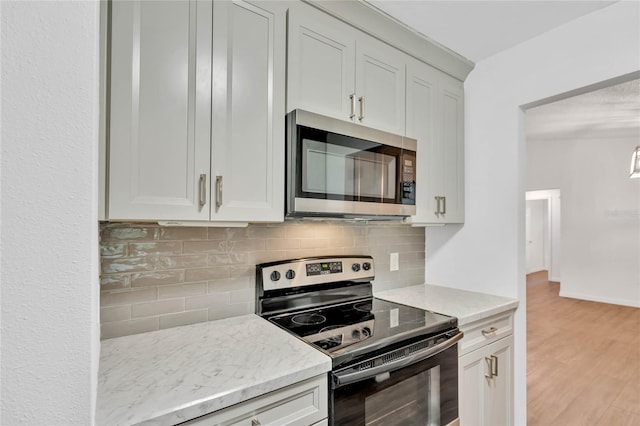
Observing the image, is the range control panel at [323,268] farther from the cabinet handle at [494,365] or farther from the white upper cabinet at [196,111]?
the cabinet handle at [494,365]

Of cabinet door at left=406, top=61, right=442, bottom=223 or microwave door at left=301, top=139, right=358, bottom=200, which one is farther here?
cabinet door at left=406, top=61, right=442, bottom=223

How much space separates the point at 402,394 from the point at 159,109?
1434mm

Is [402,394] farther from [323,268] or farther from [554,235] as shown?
[554,235]

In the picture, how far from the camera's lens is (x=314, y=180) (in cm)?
141

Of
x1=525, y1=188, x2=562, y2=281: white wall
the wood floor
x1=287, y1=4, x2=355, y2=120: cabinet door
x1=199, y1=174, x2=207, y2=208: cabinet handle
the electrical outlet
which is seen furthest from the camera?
x1=525, y1=188, x2=562, y2=281: white wall

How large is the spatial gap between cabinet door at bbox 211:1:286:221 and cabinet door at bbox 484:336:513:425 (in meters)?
1.48

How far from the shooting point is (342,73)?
5.20ft

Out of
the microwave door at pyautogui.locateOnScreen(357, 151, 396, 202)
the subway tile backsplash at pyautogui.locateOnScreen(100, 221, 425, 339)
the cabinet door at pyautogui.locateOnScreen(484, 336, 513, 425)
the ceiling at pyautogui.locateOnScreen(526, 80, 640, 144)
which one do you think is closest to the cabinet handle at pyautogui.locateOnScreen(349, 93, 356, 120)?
the microwave door at pyautogui.locateOnScreen(357, 151, 396, 202)

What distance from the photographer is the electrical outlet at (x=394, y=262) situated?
225 cm

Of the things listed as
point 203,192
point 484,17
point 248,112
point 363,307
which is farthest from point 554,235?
point 203,192

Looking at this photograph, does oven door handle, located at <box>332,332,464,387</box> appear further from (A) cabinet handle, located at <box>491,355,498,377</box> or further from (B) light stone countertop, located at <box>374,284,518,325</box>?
(A) cabinet handle, located at <box>491,355,498,377</box>

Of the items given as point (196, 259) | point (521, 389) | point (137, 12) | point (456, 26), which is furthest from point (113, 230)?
point (521, 389)

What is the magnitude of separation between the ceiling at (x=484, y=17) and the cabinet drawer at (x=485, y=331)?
1599 millimetres

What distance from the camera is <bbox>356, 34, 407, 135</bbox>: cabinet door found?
1.66 metres
